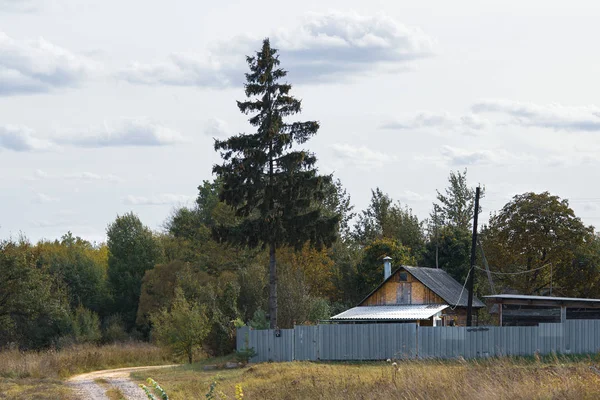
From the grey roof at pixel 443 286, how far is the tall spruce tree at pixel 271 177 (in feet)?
30.4

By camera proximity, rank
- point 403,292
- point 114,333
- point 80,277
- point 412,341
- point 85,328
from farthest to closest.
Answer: point 80,277 < point 114,333 < point 85,328 < point 403,292 < point 412,341

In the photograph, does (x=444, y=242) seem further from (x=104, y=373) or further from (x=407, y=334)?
(x=104, y=373)

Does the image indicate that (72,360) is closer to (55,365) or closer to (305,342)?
(55,365)

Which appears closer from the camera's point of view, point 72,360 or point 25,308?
point 72,360

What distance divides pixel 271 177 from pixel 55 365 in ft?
44.5

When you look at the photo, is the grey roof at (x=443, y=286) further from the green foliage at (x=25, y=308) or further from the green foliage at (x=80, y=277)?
the green foliage at (x=80, y=277)

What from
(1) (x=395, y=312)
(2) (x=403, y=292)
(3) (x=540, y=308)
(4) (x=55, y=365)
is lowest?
(4) (x=55, y=365)

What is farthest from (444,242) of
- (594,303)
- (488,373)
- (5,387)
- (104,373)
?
(488,373)

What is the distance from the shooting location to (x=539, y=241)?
52.8 m

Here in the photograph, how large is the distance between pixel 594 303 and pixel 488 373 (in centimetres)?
2816


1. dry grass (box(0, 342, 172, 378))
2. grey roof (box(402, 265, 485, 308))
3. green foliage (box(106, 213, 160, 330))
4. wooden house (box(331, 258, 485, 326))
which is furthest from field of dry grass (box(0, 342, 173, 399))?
green foliage (box(106, 213, 160, 330))

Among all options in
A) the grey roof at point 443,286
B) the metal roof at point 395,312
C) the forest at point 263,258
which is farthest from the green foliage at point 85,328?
the grey roof at point 443,286

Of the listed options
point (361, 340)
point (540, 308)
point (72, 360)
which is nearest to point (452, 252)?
point (540, 308)

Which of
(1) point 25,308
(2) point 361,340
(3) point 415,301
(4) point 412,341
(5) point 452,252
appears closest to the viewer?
(4) point 412,341
